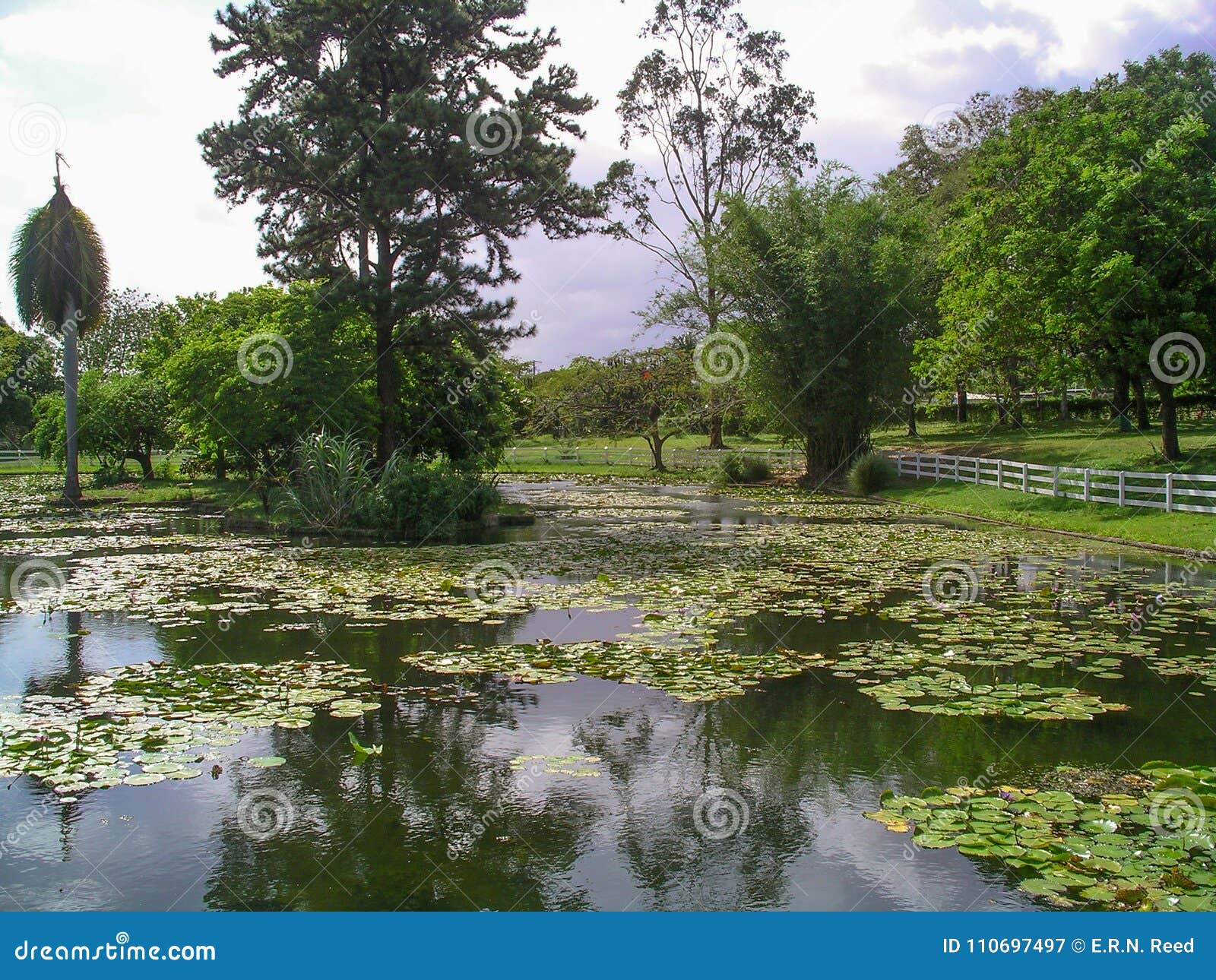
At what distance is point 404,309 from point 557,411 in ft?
62.4

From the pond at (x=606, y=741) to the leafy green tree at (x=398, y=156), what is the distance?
11.5 meters

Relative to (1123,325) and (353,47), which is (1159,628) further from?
(353,47)

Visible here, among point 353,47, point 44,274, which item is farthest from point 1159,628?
point 44,274

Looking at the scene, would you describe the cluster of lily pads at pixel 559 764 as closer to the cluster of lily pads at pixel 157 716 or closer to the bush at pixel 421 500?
the cluster of lily pads at pixel 157 716

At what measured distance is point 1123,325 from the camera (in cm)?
2070

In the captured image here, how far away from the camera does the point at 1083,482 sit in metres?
20.8

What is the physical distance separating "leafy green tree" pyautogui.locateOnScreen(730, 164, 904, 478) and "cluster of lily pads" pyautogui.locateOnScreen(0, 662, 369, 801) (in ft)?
76.6

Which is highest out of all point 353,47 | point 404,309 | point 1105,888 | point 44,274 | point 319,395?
point 353,47

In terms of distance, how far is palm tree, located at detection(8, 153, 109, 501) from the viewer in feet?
78.8

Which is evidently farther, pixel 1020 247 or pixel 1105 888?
pixel 1020 247

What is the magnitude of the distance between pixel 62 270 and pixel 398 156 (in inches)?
401

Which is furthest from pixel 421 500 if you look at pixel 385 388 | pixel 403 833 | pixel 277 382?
pixel 403 833

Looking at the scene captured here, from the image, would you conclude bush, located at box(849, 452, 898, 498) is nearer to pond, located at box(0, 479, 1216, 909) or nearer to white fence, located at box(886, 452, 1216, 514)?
white fence, located at box(886, 452, 1216, 514)

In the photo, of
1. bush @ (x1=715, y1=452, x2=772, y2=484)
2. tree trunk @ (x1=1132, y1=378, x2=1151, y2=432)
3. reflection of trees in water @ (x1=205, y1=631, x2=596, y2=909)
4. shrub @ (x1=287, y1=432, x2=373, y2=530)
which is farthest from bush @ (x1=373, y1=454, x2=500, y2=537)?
tree trunk @ (x1=1132, y1=378, x2=1151, y2=432)
